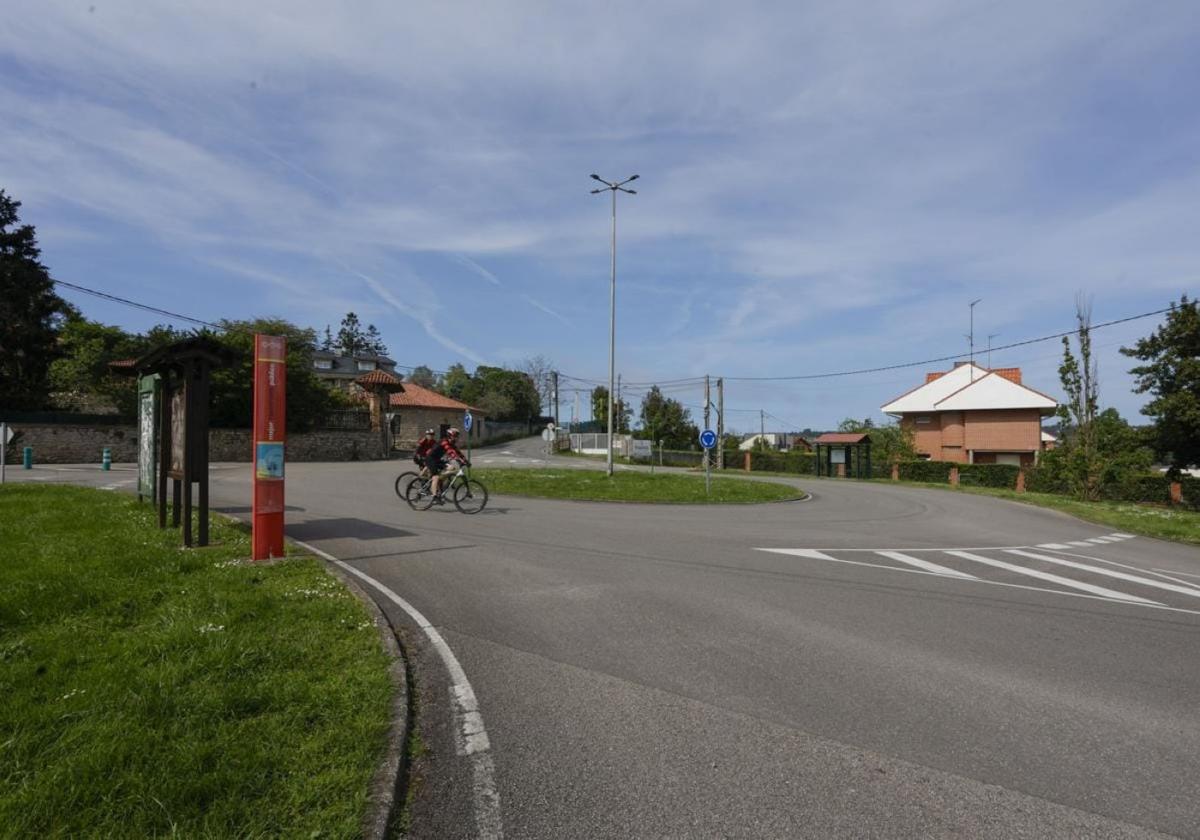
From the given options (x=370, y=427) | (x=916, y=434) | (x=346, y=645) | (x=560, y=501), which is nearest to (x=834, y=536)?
(x=560, y=501)

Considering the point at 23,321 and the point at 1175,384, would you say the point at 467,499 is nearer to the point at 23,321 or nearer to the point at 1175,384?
the point at 1175,384

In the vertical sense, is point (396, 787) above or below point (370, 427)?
below

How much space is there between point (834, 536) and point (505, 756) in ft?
37.0

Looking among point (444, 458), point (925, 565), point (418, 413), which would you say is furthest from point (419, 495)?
point (418, 413)

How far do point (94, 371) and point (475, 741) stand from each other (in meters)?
41.6

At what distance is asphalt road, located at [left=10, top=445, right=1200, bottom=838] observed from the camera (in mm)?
3176

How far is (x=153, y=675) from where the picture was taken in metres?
4.28

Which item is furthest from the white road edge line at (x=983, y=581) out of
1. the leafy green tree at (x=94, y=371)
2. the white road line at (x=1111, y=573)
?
the leafy green tree at (x=94, y=371)

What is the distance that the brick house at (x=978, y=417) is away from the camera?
50219mm

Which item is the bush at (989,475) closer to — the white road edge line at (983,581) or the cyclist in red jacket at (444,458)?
the white road edge line at (983,581)

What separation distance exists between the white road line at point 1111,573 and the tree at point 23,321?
46001mm

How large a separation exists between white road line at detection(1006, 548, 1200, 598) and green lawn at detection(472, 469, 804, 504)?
34.2 feet

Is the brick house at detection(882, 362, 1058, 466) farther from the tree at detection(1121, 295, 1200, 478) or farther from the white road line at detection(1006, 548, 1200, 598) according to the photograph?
the white road line at detection(1006, 548, 1200, 598)

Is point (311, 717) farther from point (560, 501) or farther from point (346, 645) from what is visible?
point (560, 501)
